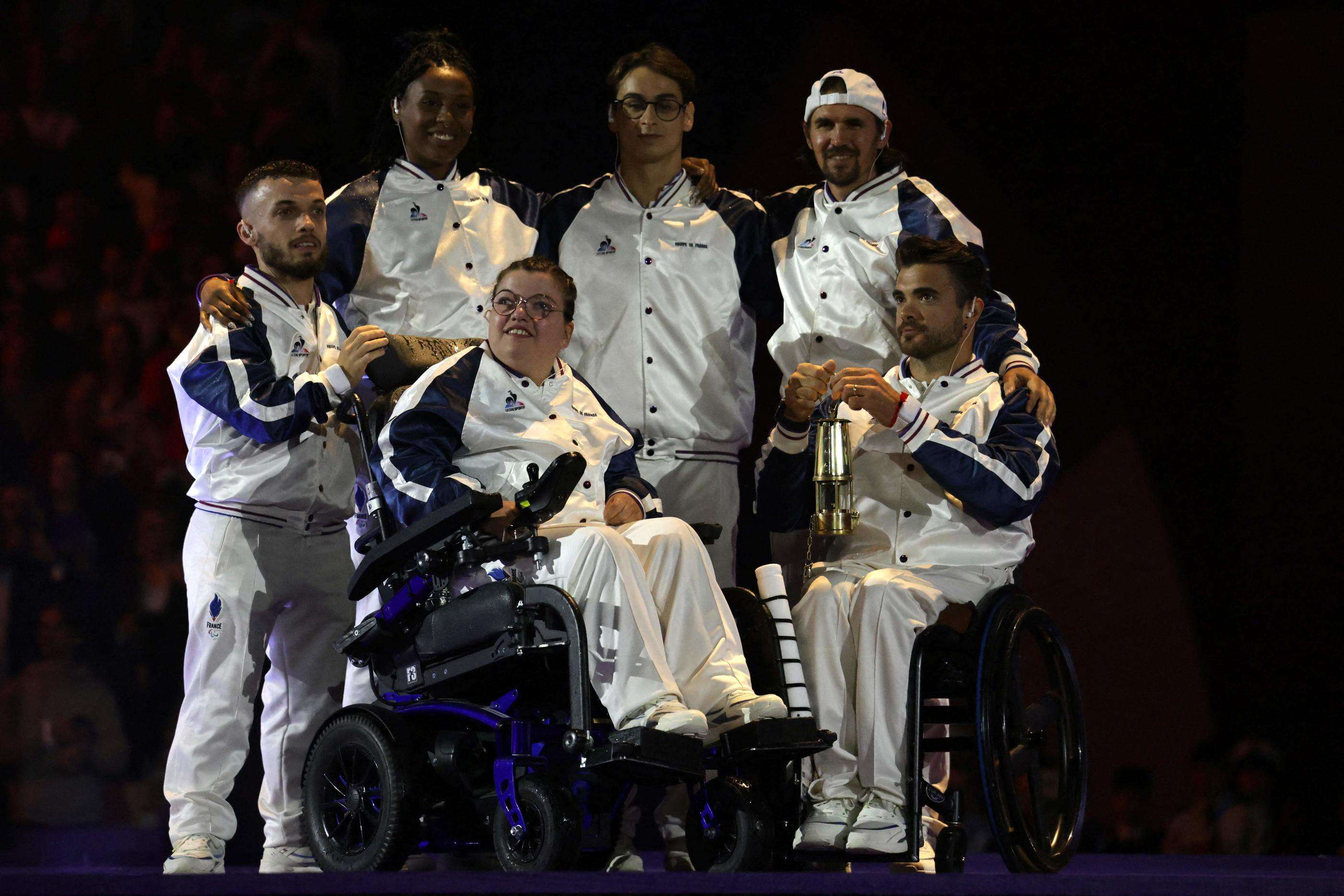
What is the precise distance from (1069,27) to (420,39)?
8.92 ft

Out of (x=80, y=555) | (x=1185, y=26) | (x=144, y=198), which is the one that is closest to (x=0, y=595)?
(x=80, y=555)

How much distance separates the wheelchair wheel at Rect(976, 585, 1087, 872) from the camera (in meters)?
2.90

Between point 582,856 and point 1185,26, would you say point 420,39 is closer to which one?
point 582,856

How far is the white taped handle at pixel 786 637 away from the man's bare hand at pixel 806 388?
0.44 metres

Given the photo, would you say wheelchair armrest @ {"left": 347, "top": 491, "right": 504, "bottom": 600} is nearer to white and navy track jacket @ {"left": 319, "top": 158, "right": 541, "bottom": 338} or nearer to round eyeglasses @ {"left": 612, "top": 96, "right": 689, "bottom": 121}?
white and navy track jacket @ {"left": 319, "top": 158, "right": 541, "bottom": 338}

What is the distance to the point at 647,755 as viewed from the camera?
2596mm

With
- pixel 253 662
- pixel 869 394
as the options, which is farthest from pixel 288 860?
pixel 869 394

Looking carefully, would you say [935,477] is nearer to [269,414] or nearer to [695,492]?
[695,492]

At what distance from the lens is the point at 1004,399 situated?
3.46m

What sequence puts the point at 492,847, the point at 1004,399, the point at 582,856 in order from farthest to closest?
the point at 582,856, the point at 1004,399, the point at 492,847

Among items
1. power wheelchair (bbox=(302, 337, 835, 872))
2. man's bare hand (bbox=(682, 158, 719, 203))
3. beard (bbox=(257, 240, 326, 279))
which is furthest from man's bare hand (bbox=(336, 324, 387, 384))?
man's bare hand (bbox=(682, 158, 719, 203))

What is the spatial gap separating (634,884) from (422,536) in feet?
2.92

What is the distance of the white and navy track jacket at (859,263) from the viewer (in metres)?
3.96

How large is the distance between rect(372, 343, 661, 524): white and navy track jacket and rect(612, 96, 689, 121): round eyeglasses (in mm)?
992
